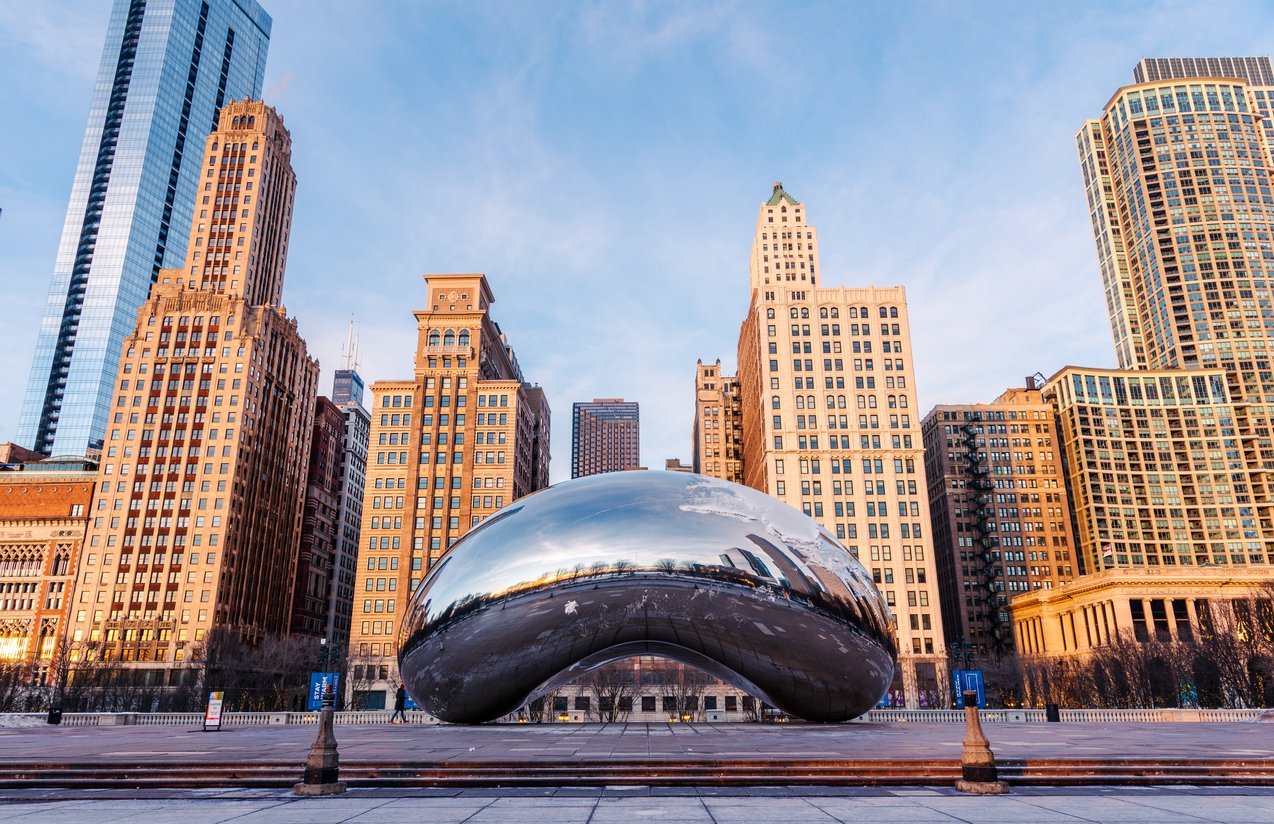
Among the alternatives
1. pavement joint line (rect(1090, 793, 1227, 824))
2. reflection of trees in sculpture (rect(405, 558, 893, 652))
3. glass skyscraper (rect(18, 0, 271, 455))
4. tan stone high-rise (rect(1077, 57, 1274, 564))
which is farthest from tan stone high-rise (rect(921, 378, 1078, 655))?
glass skyscraper (rect(18, 0, 271, 455))

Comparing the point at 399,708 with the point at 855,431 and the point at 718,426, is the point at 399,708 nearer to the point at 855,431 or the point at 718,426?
the point at 855,431

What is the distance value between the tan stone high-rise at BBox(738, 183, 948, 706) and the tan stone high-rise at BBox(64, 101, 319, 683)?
72.7 m

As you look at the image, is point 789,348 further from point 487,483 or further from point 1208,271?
point 1208,271

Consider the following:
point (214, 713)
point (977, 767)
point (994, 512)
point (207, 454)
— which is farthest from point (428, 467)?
point (994, 512)

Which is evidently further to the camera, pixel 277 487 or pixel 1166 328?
pixel 1166 328

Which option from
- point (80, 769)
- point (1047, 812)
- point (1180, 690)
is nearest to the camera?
point (1047, 812)

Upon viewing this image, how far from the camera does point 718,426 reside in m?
169

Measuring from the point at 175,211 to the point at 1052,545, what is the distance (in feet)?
596

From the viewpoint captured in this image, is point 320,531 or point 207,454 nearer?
point 207,454

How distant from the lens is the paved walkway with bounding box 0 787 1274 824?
869cm

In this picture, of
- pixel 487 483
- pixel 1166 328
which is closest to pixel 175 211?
pixel 487 483

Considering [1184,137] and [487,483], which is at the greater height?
[1184,137]

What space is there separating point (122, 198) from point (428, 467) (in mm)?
110277

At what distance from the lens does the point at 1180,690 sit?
54.4 metres
